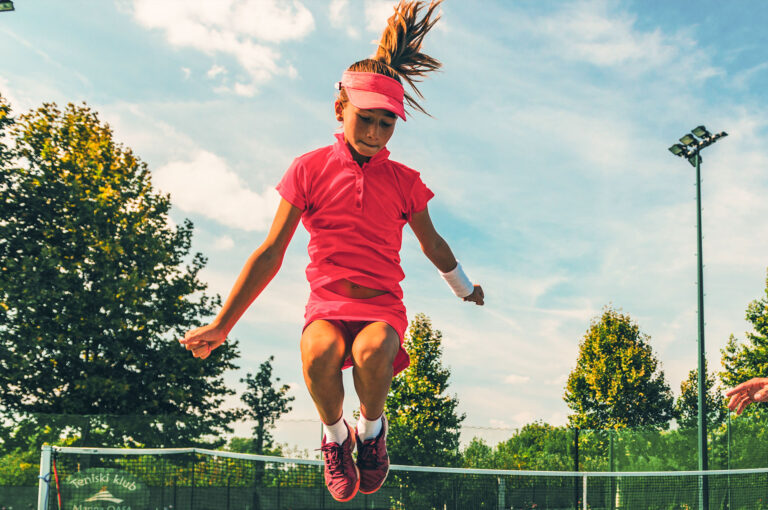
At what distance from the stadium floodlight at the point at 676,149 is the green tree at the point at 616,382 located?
14.6m

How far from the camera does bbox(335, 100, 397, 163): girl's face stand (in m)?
2.90

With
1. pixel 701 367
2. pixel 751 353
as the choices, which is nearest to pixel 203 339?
pixel 701 367

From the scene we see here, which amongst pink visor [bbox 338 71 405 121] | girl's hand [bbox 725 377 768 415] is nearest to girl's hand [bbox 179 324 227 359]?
pink visor [bbox 338 71 405 121]

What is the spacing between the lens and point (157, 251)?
19703mm

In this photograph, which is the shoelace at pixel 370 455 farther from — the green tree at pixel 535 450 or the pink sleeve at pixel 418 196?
the green tree at pixel 535 450

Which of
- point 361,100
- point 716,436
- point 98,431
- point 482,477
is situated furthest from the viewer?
point 716,436

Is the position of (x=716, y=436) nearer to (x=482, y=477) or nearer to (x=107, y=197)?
(x=482, y=477)

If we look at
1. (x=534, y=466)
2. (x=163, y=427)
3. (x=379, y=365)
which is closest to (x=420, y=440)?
(x=534, y=466)

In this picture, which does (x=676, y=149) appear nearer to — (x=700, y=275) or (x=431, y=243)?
(x=700, y=275)

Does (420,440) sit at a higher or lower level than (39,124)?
lower

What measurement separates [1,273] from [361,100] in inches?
744

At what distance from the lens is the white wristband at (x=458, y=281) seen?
3.55 m

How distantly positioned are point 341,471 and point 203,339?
91 cm

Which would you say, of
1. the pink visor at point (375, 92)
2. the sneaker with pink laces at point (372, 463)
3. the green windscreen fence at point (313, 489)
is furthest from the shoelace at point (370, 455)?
the green windscreen fence at point (313, 489)
